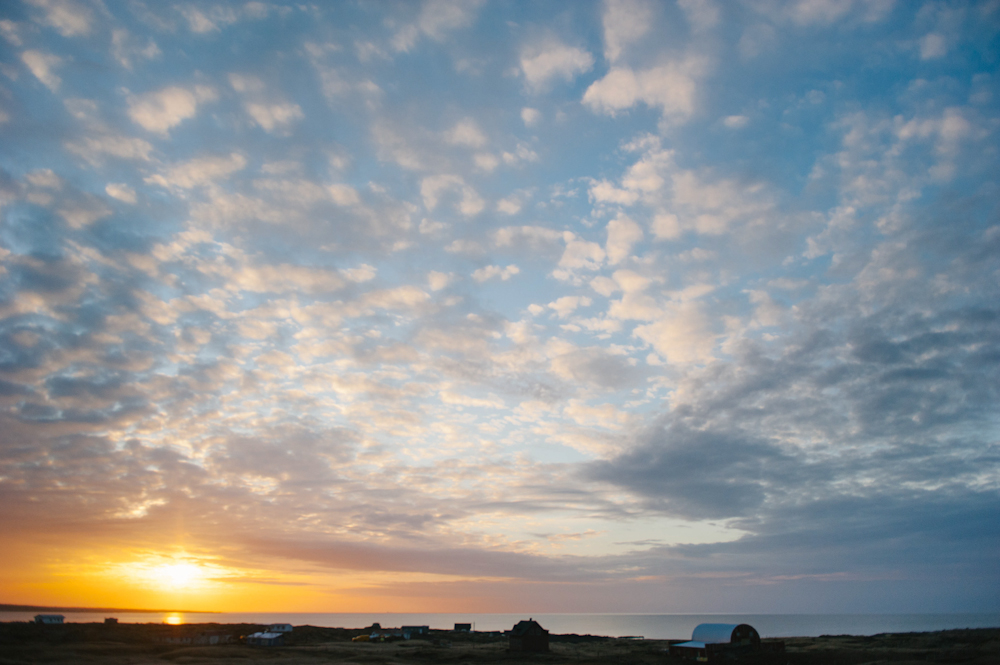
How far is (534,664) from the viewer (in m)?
61.5

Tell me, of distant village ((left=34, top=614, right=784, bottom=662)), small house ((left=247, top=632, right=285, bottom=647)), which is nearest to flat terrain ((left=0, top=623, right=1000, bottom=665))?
distant village ((left=34, top=614, right=784, bottom=662))

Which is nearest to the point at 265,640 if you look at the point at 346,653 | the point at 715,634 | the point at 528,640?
the point at 346,653

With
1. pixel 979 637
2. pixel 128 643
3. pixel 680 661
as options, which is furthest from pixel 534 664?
pixel 979 637

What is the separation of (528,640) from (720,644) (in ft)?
82.6

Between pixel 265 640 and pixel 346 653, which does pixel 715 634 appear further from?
pixel 265 640

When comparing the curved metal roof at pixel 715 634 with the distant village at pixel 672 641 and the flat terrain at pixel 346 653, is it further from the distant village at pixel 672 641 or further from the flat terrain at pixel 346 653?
the flat terrain at pixel 346 653

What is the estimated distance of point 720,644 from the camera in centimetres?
5997

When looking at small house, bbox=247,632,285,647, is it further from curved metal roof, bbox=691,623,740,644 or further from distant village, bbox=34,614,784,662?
curved metal roof, bbox=691,623,740,644

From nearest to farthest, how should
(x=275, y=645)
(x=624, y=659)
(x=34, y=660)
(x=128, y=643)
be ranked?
1. (x=34, y=660)
2. (x=624, y=659)
3. (x=128, y=643)
4. (x=275, y=645)

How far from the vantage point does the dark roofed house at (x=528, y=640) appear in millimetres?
73438

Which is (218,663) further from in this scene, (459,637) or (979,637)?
(979,637)

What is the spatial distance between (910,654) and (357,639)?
3160 inches

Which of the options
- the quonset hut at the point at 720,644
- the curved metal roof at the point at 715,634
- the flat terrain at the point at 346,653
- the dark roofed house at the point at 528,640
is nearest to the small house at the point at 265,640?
the flat terrain at the point at 346,653

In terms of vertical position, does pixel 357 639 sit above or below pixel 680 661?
below
